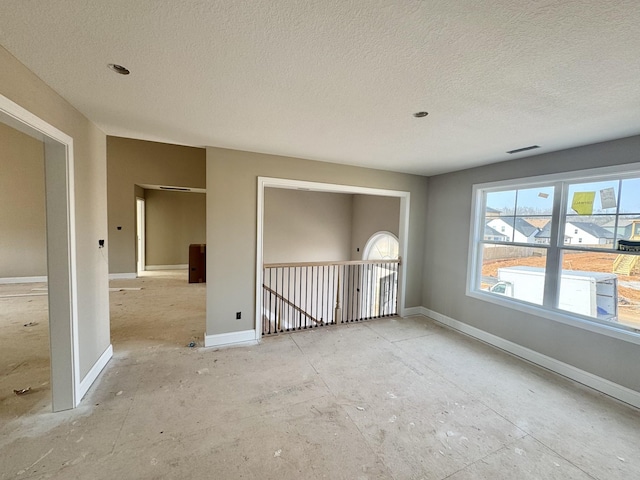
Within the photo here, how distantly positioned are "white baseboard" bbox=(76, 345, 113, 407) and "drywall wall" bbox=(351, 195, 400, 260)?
527 cm

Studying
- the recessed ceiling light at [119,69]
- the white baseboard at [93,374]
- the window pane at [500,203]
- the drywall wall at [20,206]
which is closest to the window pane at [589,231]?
the window pane at [500,203]

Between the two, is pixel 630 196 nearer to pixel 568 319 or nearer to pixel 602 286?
pixel 602 286

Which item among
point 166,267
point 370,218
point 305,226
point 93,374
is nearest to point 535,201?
point 370,218

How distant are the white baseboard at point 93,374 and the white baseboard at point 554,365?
14.6 feet

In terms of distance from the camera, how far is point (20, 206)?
5457mm

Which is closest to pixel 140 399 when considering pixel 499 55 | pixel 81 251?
pixel 81 251

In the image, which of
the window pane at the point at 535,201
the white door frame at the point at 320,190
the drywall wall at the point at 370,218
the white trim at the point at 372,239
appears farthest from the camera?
the white trim at the point at 372,239

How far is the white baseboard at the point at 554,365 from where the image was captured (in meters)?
2.36

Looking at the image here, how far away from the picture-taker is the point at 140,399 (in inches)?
86.0

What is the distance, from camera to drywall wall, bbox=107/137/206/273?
6.28 m

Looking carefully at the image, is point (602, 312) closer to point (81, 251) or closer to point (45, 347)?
point (81, 251)

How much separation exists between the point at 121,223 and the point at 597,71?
8.08 metres

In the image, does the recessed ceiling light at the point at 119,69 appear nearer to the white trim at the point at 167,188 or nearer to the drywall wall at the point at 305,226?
the drywall wall at the point at 305,226

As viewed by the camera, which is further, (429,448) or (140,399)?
(140,399)
